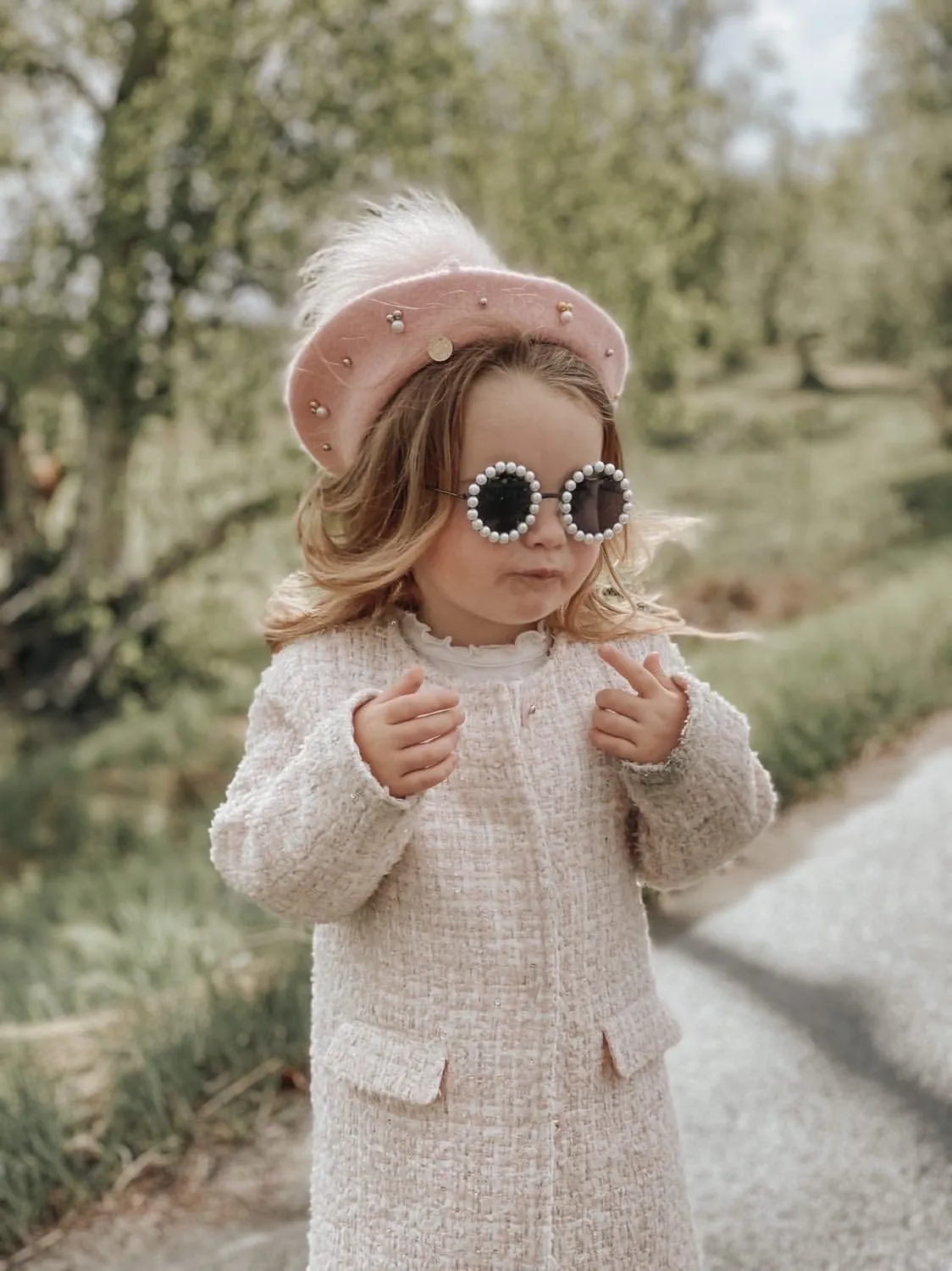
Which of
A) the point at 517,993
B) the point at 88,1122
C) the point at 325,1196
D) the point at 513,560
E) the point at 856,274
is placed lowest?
the point at 88,1122

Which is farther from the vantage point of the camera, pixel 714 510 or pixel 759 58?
pixel 759 58

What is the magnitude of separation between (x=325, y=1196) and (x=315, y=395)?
1.10 metres

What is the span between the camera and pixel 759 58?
1953 cm

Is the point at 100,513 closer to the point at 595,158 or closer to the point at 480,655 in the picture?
the point at 595,158

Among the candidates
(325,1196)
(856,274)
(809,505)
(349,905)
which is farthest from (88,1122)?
(856,274)

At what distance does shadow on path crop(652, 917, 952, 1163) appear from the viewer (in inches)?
104

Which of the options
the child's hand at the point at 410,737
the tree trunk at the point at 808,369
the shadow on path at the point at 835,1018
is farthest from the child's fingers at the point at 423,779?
the tree trunk at the point at 808,369

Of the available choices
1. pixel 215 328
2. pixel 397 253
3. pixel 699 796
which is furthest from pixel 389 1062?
pixel 215 328

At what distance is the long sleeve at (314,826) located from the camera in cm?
145

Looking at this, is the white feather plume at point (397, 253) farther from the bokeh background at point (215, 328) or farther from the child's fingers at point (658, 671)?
the bokeh background at point (215, 328)

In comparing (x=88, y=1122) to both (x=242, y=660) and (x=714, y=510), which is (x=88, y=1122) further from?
(x=714, y=510)

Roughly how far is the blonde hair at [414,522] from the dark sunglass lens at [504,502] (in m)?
0.09

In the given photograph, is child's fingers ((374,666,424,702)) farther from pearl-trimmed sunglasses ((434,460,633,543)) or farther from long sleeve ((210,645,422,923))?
pearl-trimmed sunglasses ((434,460,633,543))

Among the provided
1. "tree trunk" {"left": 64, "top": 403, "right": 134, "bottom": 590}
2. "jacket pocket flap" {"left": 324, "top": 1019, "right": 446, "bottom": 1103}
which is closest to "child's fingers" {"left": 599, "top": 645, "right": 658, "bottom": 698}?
"jacket pocket flap" {"left": 324, "top": 1019, "right": 446, "bottom": 1103}
